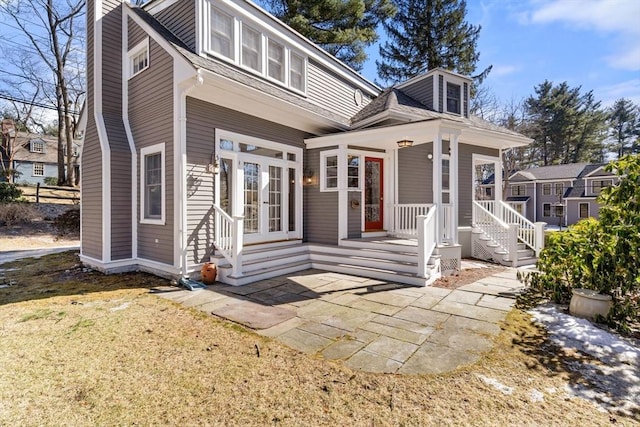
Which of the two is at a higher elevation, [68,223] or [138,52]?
[138,52]

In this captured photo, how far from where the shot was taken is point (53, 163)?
30.9 meters

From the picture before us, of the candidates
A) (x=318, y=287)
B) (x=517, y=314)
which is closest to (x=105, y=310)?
(x=318, y=287)

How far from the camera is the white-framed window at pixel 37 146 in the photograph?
95.4 ft

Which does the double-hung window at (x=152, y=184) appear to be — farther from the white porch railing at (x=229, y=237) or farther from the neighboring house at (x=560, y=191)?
the neighboring house at (x=560, y=191)

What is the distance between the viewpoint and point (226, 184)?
266 inches

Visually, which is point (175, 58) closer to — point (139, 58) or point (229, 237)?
point (139, 58)

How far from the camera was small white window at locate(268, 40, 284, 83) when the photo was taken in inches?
326

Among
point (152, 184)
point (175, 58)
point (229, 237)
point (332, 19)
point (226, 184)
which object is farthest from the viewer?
point (332, 19)

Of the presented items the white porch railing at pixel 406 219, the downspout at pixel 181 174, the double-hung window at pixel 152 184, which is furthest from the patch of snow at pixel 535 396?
the double-hung window at pixel 152 184

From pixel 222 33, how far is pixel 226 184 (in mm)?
3482

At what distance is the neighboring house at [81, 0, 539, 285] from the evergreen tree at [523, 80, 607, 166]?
31.3 meters

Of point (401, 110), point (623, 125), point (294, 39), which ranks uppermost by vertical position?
point (623, 125)

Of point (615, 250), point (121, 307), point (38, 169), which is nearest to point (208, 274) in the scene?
point (121, 307)

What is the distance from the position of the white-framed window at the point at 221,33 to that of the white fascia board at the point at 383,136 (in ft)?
9.13
